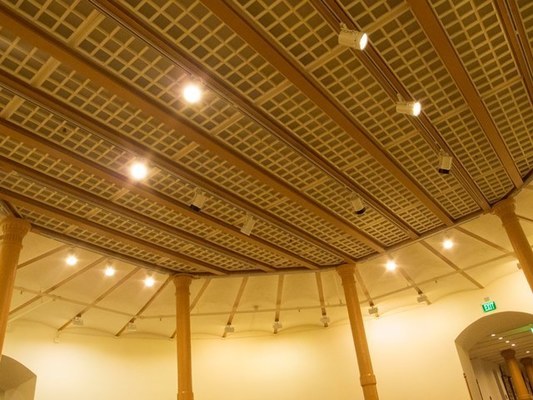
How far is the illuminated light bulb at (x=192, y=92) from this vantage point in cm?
554

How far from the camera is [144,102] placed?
225 inches

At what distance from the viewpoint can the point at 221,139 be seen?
21.8 feet

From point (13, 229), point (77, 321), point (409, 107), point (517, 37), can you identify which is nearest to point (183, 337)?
point (77, 321)

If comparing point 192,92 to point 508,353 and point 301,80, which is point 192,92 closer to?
point 301,80

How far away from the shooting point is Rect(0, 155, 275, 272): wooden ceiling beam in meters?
6.65

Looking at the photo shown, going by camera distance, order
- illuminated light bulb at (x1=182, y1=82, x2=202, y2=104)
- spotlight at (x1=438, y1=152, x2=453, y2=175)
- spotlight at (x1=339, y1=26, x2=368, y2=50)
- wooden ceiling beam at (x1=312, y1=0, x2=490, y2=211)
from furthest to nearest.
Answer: spotlight at (x1=438, y1=152, x2=453, y2=175)
illuminated light bulb at (x1=182, y1=82, x2=202, y2=104)
wooden ceiling beam at (x1=312, y1=0, x2=490, y2=211)
spotlight at (x1=339, y1=26, x2=368, y2=50)

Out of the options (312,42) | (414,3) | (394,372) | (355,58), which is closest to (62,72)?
(312,42)

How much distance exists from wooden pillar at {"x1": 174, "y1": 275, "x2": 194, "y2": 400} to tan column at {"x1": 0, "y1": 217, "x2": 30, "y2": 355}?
3.60m

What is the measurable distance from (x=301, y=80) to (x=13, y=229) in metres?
5.46

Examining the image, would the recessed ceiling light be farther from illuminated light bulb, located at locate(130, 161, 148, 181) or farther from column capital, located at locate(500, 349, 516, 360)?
column capital, located at locate(500, 349, 516, 360)

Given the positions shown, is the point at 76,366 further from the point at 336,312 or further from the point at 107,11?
the point at 107,11

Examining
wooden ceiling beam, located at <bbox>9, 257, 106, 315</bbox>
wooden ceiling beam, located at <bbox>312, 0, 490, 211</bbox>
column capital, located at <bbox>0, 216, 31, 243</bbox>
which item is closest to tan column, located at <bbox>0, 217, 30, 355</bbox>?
column capital, located at <bbox>0, 216, 31, 243</bbox>

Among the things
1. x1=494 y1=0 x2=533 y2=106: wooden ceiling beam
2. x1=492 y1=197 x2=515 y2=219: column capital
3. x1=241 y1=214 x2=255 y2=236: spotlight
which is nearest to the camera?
x1=494 y1=0 x2=533 y2=106: wooden ceiling beam

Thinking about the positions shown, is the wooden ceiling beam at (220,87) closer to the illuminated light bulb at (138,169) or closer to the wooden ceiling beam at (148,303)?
the illuminated light bulb at (138,169)
